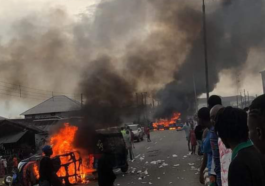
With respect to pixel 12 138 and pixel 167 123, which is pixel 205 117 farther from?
pixel 167 123

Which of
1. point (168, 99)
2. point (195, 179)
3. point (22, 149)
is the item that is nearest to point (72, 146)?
point (195, 179)

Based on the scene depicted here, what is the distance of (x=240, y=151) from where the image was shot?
2.37 meters

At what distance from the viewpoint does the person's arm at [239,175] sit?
2.14 metres

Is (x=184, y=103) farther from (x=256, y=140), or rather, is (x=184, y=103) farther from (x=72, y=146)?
(x=256, y=140)

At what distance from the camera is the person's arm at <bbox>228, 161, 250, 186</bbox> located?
214 centimetres

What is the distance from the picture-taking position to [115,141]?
13656mm

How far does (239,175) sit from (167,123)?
50969 millimetres

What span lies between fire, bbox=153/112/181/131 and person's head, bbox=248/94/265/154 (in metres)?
48.5

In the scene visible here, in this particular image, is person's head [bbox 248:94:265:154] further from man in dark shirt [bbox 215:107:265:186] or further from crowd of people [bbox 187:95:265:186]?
man in dark shirt [bbox 215:107:265:186]

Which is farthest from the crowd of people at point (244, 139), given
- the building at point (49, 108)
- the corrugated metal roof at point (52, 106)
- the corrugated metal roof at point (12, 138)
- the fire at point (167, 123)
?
the fire at point (167, 123)

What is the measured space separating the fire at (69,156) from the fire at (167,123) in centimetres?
3748

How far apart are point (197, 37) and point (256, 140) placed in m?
22.3

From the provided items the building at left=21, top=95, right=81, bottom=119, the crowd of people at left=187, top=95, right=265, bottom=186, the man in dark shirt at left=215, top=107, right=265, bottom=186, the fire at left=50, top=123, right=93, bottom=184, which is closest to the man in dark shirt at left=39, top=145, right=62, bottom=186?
the fire at left=50, top=123, right=93, bottom=184

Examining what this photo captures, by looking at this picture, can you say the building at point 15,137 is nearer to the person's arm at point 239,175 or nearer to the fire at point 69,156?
the fire at point 69,156
